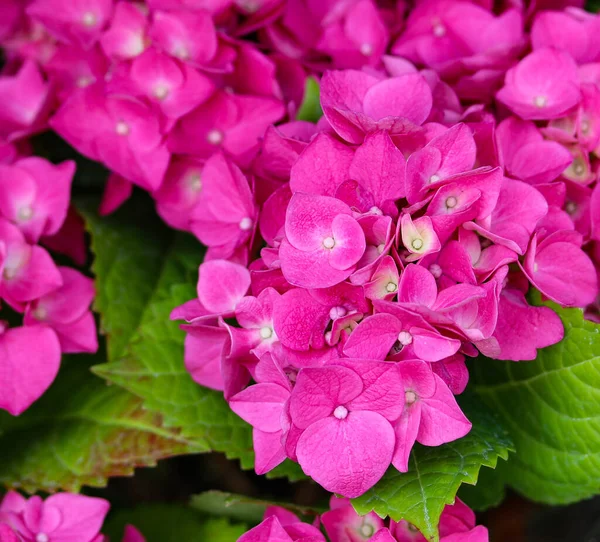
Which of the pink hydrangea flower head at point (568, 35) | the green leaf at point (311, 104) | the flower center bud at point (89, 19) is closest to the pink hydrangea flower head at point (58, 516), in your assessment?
the green leaf at point (311, 104)

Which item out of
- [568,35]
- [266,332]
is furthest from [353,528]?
[568,35]

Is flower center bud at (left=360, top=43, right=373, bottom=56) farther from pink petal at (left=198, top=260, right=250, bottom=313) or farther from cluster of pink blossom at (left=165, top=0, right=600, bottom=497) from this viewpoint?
pink petal at (left=198, top=260, right=250, bottom=313)

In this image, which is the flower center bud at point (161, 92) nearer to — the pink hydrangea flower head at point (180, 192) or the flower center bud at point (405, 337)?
the pink hydrangea flower head at point (180, 192)

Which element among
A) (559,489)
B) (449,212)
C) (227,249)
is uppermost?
(449,212)

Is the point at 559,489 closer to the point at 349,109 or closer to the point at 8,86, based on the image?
the point at 349,109

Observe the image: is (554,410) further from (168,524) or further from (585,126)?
(168,524)

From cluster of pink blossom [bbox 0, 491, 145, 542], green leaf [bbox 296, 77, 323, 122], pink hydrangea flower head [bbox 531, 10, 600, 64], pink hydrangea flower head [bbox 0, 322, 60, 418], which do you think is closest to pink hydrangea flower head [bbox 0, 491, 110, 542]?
cluster of pink blossom [bbox 0, 491, 145, 542]

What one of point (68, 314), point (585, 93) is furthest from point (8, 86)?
point (585, 93)
